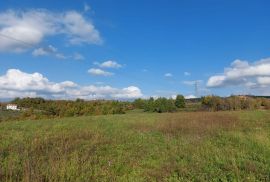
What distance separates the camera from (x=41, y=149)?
985 cm

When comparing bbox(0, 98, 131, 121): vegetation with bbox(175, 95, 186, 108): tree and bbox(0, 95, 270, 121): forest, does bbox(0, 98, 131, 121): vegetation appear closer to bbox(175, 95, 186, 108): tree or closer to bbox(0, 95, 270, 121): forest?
bbox(0, 95, 270, 121): forest

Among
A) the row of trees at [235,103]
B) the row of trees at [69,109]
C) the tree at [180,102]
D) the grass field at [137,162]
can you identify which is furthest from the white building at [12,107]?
the grass field at [137,162]

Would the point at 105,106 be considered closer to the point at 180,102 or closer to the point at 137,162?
the point at 180,102

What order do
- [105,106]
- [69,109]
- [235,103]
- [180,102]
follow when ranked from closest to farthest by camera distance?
[69,109]
[235,103]
[105,106]
[180,102]

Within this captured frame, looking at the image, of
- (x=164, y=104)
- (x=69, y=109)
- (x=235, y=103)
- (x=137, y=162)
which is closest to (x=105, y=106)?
(x=69, y=109)

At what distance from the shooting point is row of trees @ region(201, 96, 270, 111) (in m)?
78.9

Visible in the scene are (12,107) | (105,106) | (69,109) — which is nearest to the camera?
(69,109)

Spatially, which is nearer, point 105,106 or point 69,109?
point 69,109

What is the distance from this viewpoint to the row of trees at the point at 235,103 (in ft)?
259

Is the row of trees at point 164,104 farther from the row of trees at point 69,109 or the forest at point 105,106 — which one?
the row of trees at point 69,109

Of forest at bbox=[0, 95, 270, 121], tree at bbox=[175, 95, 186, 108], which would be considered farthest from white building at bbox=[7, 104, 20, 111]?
tree at bbox=[175, 95, 186, 108]

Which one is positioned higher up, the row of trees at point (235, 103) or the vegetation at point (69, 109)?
the row of trees at point (235, 103)

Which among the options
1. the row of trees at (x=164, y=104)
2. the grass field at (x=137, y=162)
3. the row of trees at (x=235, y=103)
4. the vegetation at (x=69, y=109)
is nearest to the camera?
the grass field at (x=137, y=162)

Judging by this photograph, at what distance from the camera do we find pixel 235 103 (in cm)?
8038
